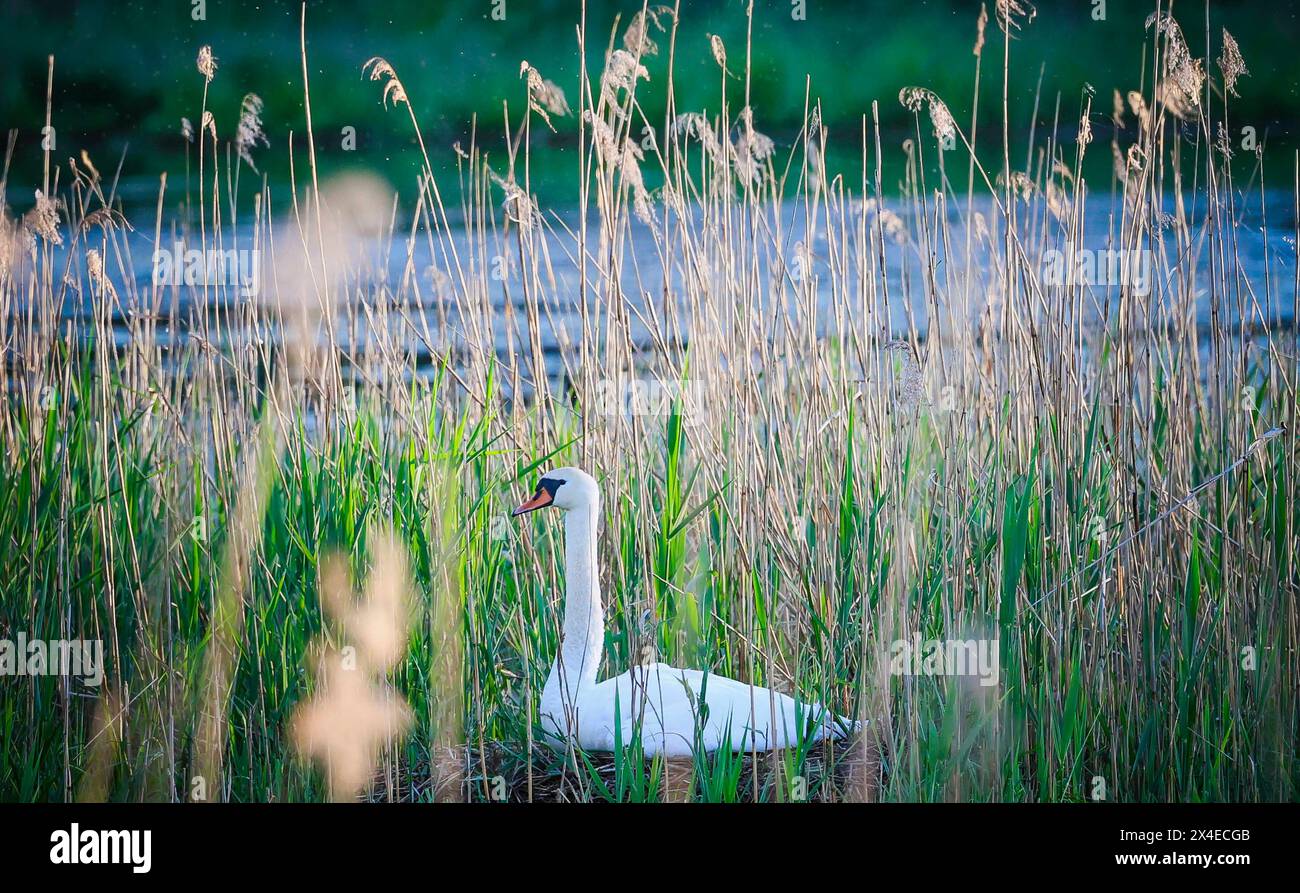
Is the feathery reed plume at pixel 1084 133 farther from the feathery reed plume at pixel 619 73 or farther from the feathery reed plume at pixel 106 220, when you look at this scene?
the feathery reed plume at pixel 106 220

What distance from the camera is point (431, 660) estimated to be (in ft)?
8.02

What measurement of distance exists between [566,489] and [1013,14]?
60.1 inches

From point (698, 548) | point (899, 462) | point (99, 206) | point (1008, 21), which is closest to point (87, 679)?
point (99, 206)

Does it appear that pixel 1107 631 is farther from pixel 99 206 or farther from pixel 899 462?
pixel 99 206

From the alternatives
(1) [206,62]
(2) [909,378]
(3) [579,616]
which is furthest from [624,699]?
(1) [206,62]

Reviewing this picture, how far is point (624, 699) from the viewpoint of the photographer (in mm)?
2326

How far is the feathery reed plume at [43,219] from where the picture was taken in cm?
251

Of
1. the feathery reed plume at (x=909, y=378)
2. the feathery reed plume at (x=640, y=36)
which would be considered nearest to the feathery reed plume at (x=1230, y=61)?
the feathery reed plume at (x=909, y=378)

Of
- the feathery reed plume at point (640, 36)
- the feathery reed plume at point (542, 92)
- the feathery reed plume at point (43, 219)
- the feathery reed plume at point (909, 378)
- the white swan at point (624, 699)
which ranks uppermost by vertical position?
the feathery reed plume at point (640, 36)

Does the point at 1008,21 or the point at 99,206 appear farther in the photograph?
the point at 99,206

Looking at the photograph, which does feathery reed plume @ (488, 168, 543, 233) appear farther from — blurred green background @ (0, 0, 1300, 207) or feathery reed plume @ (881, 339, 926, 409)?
feathery reed plume @ (881, 339, 926, 409)

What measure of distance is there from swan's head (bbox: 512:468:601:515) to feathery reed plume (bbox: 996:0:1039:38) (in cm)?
126

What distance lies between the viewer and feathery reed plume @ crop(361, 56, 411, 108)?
2.38m
